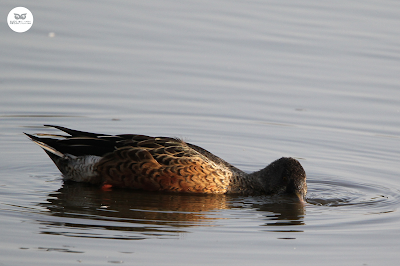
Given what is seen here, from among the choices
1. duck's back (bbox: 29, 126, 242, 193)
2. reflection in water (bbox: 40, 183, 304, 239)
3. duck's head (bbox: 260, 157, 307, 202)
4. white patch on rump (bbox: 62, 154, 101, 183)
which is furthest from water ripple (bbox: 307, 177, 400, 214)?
white patch on rump (bbox: 62, 154, 101, 183)

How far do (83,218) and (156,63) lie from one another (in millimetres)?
7238

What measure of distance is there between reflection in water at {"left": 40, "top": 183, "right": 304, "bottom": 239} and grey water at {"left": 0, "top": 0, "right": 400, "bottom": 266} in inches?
1.2

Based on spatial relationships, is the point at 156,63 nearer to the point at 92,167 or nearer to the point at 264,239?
the point at 92,167

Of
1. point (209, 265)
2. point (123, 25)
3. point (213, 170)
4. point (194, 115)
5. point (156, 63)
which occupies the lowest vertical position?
point (209, 265)

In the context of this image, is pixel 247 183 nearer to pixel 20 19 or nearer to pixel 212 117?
pixel 212 117

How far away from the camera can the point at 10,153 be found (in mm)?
11703

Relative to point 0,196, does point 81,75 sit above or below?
above

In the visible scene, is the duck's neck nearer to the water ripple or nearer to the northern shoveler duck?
the northern shoveler duck

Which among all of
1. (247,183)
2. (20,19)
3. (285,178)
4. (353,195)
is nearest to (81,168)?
(247,183)

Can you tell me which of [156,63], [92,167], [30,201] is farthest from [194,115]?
[30,201]

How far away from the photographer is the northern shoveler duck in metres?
10.3

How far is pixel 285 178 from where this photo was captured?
1070 cm

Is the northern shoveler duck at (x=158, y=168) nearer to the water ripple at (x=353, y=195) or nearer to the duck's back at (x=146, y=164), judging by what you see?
the duck's back at (x=146, y=164)

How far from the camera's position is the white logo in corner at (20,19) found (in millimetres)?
17062
